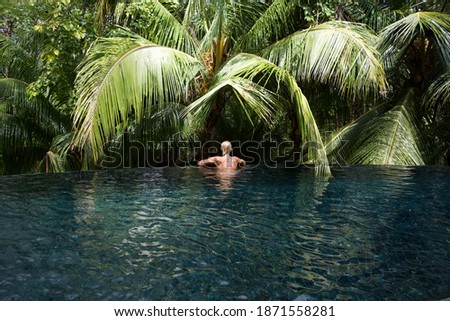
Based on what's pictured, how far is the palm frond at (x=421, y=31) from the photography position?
28.0 feet

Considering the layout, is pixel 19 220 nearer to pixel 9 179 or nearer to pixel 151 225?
pixel 151 225

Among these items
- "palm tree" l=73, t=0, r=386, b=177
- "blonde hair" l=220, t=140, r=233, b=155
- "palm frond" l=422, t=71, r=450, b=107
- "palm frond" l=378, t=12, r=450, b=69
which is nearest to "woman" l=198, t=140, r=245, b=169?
"blonde hair" l=220, t=140, r=233, b=155

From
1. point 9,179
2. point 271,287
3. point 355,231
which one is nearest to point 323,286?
point 271,287

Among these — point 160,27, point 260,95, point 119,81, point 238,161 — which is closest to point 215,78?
point 260,95

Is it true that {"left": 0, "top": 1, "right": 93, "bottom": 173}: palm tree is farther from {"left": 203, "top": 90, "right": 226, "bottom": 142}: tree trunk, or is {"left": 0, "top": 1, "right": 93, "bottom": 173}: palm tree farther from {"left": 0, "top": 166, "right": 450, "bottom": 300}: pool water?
{"left": 0, "top": 166, "right": 450, "bottom": 300}: pool water

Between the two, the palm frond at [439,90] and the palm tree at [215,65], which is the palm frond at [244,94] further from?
the palm frond at [439,90]

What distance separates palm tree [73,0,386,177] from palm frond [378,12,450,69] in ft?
1.73

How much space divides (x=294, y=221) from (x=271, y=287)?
1566 mm

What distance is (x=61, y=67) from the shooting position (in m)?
8.84

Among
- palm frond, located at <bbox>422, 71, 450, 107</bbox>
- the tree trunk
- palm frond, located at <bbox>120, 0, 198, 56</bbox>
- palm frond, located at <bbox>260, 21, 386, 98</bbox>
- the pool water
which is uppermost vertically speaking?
palm frond, located at <bbox>120, 0, 198, 56</bbox>

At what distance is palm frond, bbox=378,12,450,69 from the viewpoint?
855 cm

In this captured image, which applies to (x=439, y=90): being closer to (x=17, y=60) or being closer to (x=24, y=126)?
(x=24, y=126)

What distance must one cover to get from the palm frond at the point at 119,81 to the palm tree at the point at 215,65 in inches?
0.6

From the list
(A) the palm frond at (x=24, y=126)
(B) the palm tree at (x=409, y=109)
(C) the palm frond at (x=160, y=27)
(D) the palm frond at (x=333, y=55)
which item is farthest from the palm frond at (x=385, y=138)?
(A) the palm frond at (x=24, y=126)
